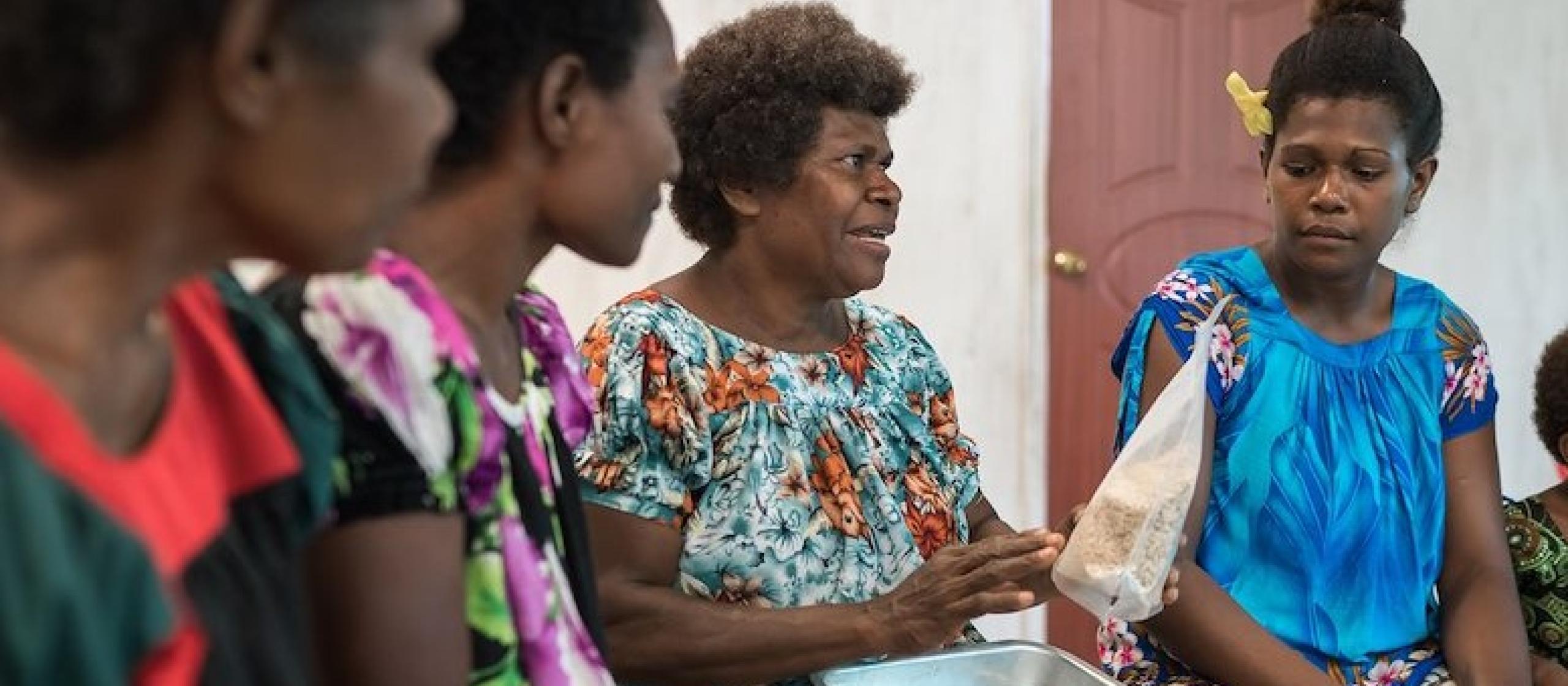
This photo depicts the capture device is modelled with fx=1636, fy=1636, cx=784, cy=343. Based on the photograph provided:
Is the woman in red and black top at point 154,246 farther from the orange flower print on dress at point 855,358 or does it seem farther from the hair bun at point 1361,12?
the hair bun at point 1361,12

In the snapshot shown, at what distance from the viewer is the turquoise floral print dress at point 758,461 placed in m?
1.46

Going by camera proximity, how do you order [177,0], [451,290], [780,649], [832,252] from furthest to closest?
[832,252], [780,649], [451,290], [177,0]

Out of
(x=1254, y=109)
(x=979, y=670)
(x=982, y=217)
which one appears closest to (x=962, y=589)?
(x=979, y=670)

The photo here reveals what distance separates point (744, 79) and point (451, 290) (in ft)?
2.38

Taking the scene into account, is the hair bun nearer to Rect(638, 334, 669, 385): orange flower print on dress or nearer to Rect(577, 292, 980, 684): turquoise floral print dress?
Rect(577, 292, 980, 684): turquoise floral print dress

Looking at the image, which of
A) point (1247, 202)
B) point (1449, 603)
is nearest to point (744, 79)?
point (1449, 603)

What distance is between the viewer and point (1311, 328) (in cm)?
181

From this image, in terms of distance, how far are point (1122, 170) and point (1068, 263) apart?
23 centimetres

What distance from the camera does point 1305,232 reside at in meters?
1.77

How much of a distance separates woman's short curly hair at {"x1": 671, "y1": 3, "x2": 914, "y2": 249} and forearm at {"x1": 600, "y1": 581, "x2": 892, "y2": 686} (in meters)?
0.43

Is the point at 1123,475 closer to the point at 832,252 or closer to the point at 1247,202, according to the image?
the point at 832,252

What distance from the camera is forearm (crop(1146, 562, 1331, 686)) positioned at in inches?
63.7

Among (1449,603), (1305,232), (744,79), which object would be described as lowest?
(1449,603)

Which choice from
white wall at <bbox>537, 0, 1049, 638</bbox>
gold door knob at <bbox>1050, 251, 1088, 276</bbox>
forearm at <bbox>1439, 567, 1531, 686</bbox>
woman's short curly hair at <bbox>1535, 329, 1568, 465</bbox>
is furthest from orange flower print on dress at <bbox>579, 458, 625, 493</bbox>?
gold door knob at <bbox>1050, 251, 1088, 276</bbox>
